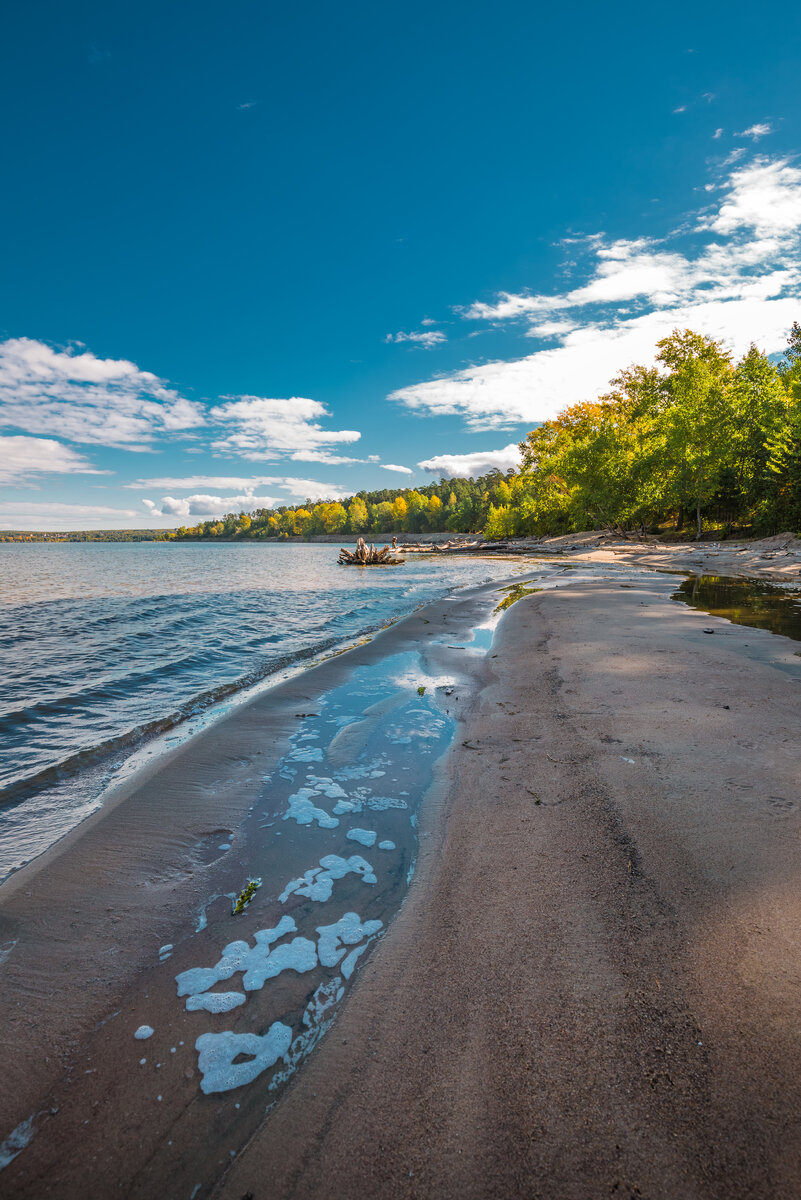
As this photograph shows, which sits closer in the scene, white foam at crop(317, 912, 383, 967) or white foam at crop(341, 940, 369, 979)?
white foam at crop(341, 940, 369, 979)

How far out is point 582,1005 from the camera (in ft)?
6.66

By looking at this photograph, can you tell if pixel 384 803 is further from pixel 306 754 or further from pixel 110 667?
pixel 110 667

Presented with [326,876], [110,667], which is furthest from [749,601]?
[110,667]

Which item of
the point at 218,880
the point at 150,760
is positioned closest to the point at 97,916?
the point at 218,880

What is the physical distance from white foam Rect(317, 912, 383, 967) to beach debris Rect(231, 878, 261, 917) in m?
0.53

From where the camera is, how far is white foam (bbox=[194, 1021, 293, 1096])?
1.91m

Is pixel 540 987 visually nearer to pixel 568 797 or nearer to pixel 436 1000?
pixel 436 1000

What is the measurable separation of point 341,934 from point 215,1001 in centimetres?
69

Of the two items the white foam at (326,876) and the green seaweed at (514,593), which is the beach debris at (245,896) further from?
the green seaweed at (514,593)

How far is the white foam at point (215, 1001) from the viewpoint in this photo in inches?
88.9

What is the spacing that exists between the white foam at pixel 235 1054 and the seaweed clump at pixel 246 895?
83 cm

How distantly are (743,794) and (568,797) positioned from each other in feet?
4.05

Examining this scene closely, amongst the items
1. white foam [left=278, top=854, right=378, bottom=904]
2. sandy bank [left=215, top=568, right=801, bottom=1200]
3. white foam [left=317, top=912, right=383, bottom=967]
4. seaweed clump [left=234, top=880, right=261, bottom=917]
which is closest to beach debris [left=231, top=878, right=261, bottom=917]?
seaweed clump [left=234, top=880, right=261, bottom=917]

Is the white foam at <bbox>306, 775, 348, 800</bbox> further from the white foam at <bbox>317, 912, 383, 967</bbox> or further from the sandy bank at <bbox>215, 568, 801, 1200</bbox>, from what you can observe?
the white foam at <bbox>317, 912, 383, 967</bbox>
